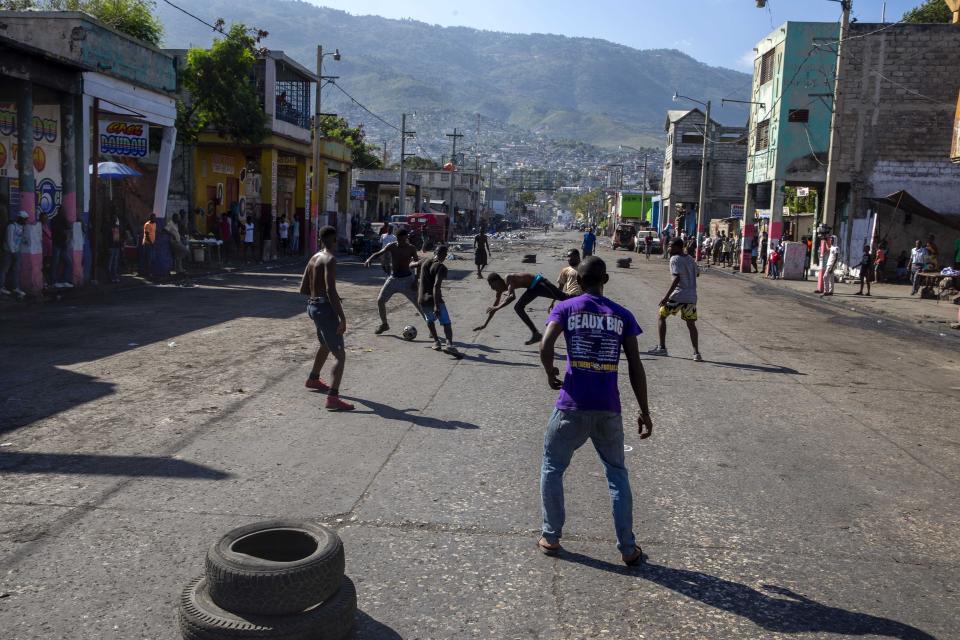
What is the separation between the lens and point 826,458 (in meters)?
7.41

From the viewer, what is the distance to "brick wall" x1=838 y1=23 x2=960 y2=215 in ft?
114

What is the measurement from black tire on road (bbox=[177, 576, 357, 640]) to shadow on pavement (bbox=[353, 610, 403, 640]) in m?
0.15

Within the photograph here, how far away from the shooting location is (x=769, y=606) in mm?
4445

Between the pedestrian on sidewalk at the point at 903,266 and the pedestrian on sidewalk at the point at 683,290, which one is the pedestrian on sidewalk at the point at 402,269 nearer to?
the pedestrian on sidewalk at the point at 683,290

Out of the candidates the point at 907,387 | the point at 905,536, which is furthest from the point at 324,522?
the point at 907,387

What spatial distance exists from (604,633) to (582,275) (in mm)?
1991

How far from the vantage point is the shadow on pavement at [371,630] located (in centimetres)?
399

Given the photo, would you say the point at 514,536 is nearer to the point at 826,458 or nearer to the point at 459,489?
the point at 459,489

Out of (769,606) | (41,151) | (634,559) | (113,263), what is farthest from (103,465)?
(41,151)

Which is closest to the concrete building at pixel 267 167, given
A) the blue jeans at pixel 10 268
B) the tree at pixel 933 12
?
the blue jeans at pixel 10 268

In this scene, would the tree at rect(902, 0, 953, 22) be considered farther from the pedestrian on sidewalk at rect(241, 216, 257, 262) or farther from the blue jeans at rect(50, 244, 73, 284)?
the blue jeans at rect(50, 244, 73, 284)

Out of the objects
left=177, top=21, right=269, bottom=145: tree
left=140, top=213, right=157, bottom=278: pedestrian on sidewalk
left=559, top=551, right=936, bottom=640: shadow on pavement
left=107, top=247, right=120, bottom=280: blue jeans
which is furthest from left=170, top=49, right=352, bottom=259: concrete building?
left=559, top=551, right=936, bottom=640: shadow on pavement

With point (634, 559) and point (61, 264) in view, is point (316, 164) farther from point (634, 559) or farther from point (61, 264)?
point (634, 559)

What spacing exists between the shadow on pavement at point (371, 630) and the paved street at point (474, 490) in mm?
12
